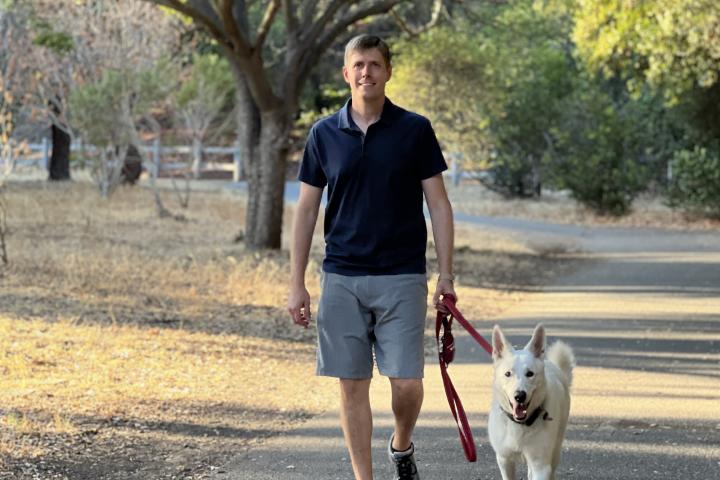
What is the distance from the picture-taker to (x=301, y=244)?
5.88 m

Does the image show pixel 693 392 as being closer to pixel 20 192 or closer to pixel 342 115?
pixel 342 115

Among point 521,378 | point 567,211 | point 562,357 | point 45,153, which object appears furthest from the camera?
Answer: point 45,153

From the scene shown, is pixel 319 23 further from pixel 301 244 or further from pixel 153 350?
pixel 301 244

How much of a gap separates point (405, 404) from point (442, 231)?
2.55 feet

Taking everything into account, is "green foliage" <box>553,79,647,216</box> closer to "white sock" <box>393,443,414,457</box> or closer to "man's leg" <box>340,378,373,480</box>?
"white sock" <box>393,443,414,457</box>

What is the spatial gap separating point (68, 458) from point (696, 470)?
131 inches

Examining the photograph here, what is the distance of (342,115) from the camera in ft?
18.7

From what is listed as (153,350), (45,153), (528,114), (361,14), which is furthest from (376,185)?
(45,153)

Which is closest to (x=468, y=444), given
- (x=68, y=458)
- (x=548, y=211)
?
(x=68, y=458)

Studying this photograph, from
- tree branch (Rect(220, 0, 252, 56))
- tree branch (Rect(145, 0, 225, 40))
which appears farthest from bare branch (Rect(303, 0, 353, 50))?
tree branch (Rect(145, 0, 225, 40))

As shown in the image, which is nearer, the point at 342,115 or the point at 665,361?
the point at 342,115

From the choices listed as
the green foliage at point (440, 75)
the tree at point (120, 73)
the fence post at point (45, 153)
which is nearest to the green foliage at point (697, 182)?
the green foliage at point (440, 75)

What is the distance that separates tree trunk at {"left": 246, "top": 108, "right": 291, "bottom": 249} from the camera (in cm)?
1917

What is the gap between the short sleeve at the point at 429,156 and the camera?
566 centimetres
